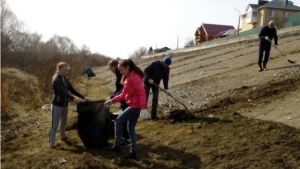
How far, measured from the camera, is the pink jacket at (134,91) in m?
4.62

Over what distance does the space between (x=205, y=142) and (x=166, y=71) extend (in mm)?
2299

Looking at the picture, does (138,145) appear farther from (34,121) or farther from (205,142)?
(34,121)

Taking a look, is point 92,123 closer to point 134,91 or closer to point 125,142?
point 125,142

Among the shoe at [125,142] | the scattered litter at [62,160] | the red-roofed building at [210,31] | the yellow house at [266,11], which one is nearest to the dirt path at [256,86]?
the shoe at [125,142]

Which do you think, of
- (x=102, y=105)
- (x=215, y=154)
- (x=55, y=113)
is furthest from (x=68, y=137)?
(x=215, y=154)

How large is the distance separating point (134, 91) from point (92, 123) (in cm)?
120

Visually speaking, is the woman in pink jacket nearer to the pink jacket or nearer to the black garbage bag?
the pink jacket

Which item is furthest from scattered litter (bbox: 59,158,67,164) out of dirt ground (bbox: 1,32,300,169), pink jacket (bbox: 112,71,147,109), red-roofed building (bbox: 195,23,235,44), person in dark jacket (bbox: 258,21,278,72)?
red-roofed building (bbox: 195,23,235,44)

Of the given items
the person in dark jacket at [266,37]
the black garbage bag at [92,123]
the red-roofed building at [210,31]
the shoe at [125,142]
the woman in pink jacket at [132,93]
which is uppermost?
the red-roofed building at [210,31]

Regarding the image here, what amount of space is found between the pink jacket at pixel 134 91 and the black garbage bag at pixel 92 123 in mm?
888

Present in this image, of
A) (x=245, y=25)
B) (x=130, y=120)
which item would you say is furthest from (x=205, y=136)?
(x=245, y=25)

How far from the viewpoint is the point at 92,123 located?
5.39 metres

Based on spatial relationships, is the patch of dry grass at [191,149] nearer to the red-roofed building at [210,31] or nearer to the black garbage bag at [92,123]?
the black garbage bag at [92,123]

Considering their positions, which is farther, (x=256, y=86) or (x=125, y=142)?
(x=256, y=86)
